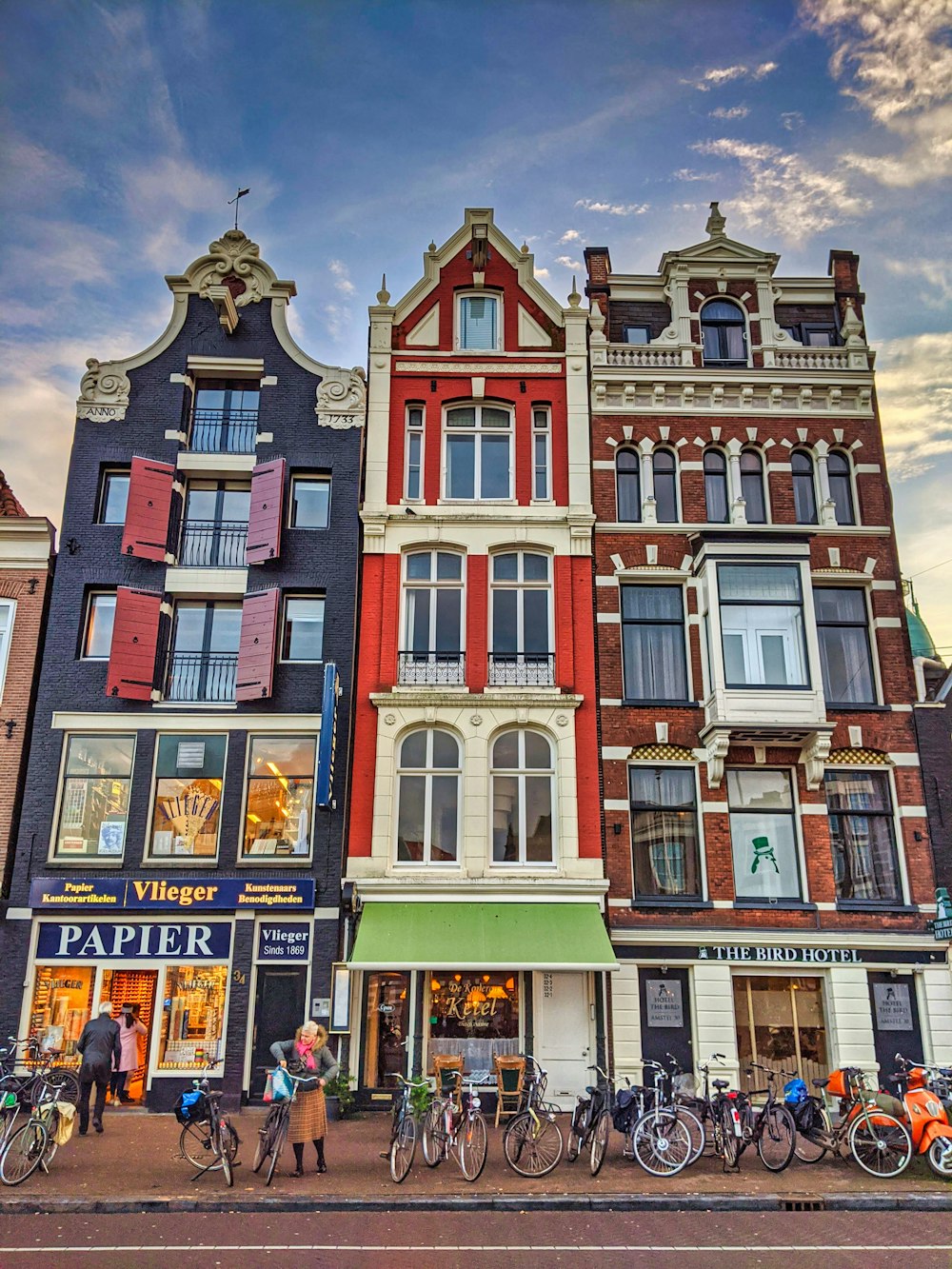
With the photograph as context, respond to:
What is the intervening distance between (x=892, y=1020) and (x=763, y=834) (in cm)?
419

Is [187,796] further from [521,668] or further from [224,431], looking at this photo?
[224,431]

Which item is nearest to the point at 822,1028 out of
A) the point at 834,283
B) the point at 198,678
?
the point at 198,678

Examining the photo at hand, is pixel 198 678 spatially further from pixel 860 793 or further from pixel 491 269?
pixel 860 793

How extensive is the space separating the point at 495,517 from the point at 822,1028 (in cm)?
1243

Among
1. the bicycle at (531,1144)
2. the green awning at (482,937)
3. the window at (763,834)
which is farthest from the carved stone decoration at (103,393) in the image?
the bicycle at (531,1144)

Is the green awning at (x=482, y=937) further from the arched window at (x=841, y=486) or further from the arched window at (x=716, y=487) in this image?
the arched window at (x=841, y=486)

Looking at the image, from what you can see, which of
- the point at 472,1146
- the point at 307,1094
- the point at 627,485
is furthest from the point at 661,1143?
the point at 627,485

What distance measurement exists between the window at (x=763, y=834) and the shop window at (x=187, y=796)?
10.7 meters

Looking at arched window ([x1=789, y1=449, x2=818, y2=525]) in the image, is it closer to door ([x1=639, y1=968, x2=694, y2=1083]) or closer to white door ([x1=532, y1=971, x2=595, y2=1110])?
door ([x1=639, y1=968, x2=694, y2=1083])

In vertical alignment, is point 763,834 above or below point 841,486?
below

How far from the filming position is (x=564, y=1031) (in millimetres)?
18766

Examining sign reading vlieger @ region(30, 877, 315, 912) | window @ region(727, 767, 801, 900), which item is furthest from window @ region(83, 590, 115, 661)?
window @ region(727, 767, 801, 900)

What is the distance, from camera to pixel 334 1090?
17.6 meters

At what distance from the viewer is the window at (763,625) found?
67.1ft
